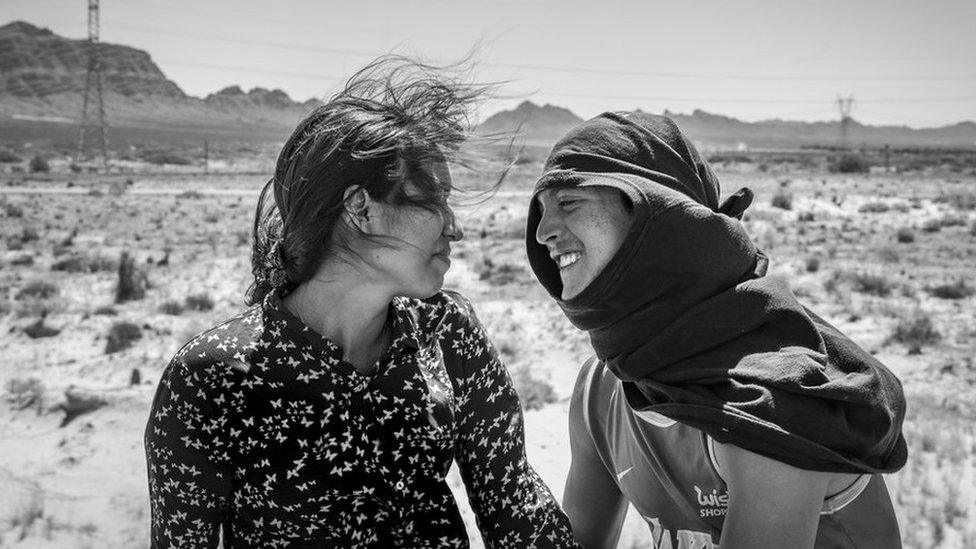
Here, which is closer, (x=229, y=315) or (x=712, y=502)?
(x=712, y=502)

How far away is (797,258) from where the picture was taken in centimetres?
1264

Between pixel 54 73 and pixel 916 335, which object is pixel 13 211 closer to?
pixel 916 335

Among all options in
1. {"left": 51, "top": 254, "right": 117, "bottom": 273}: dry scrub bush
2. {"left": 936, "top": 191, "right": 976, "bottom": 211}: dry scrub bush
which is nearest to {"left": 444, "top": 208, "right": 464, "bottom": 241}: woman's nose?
{"left": 51, "top": 254, "right": 117, "bottom": 273}: dry scrub bush

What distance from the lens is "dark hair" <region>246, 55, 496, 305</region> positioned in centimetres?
194

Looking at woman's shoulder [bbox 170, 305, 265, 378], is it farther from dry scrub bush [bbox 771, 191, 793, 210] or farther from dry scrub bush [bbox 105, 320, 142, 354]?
dry scrub bush [bbox 771, 191, 793, 210]

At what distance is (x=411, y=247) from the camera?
2031 millimetres

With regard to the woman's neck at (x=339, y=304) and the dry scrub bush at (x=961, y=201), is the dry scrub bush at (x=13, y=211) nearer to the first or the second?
the woman's neck at (x=339, y=304)

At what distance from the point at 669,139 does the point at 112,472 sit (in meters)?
4.32

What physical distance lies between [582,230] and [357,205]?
605mm

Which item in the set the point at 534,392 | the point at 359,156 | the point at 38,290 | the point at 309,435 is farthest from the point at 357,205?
the point at 38,290

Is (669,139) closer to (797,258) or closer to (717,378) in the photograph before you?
(717,378)

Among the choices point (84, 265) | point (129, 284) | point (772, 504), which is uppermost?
point (772, 504)

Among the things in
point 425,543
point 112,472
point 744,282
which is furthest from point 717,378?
point 112,472

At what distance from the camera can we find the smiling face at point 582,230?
6.87 feet
